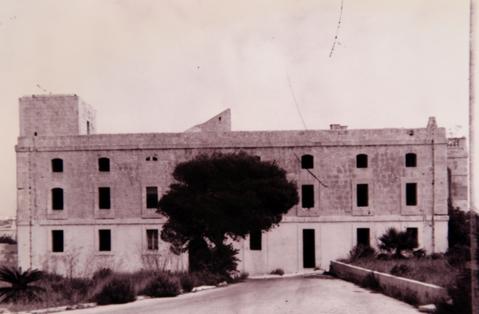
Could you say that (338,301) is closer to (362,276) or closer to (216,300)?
(216,300)

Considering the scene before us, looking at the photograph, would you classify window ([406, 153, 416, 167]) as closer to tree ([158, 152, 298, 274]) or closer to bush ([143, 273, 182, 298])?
tree ([158, 152, 298, 274])

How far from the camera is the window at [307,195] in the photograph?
33.3 meters

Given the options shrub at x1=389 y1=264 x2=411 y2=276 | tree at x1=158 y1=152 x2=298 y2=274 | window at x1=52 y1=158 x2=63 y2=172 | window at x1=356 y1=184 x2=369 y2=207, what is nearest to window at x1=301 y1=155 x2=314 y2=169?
window at x1=356 y1=184 x2=369 y2=207

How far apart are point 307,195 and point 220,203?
34.7ft

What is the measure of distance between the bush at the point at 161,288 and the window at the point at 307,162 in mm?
18605

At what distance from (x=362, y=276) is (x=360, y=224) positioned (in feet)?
48.4

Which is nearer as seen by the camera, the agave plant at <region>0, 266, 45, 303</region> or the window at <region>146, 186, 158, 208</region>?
the agave plant at <region>0, 266, 45, 303</region>

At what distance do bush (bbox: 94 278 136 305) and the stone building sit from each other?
60.2 feet

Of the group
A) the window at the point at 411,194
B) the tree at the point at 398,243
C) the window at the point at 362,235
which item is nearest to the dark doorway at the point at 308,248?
the window at the point at 362,235

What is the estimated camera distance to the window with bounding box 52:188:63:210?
3441 cm

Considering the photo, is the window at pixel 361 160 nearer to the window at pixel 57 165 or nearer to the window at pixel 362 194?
the window at pixel 362 194

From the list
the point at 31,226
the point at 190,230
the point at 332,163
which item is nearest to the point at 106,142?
the point at 31,226

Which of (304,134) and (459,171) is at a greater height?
(304,134)

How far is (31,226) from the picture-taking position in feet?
112
